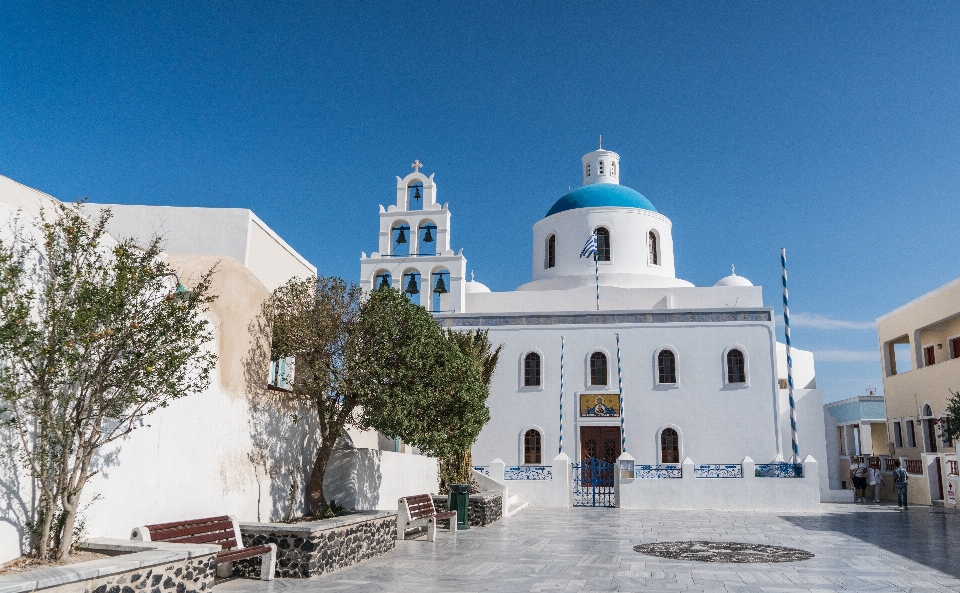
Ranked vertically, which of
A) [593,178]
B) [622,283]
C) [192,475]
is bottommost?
[192,475]

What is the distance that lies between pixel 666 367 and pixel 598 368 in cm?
200

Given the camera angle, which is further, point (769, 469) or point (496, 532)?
point (769, 469)

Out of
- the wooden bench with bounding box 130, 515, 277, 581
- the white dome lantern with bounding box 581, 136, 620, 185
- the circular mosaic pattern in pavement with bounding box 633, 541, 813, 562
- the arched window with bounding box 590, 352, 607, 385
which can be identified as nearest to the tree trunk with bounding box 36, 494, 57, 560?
the wooden bench with bounding box 130, 515, 277, 581

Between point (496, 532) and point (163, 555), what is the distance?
24.2ft

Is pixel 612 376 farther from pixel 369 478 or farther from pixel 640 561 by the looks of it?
pixel 640 561

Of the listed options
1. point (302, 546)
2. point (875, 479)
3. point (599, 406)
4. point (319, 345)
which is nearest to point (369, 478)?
point (319, 345)

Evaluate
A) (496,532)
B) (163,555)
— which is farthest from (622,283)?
(163,555)

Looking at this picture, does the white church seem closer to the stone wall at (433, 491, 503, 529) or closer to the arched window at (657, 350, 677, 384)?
the arched window at (657, 350, 677, 384)

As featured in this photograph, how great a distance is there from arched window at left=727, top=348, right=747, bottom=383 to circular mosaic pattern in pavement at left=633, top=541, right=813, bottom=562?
11.7 metres

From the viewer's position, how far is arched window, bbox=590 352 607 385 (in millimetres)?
22484

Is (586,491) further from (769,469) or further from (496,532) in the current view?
(496,532)

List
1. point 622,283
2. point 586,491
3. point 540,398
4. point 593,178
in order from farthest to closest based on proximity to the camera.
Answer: point 593,178 → point 622,283 → point 540,398 → point 586,491

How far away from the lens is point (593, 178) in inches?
1176

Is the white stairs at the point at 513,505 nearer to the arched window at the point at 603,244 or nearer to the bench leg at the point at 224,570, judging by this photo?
the bench leg at the point at 224,570
